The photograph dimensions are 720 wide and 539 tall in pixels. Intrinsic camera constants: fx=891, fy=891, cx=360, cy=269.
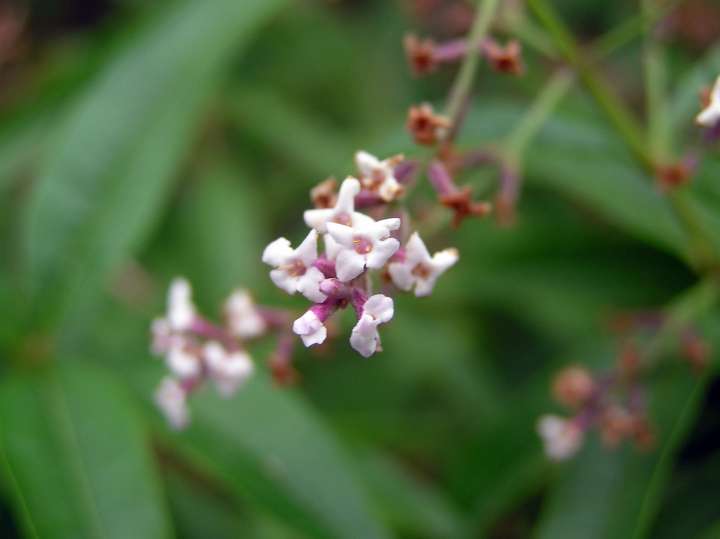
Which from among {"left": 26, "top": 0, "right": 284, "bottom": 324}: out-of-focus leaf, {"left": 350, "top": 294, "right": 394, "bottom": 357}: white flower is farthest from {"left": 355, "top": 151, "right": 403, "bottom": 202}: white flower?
{"left": 26, "top": 0, "right": 284, "bottom": 324}: out-of-focus leaf

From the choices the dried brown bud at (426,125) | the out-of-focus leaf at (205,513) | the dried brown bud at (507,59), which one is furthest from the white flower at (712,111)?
the out-of-focus leaf at (205,513)

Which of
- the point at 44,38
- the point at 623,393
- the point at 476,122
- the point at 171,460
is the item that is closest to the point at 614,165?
the point at 476,122

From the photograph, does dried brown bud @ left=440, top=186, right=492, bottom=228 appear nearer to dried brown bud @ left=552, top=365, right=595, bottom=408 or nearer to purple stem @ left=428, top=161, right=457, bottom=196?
purple stem @ left=428, top=161, right=457, bottom=196

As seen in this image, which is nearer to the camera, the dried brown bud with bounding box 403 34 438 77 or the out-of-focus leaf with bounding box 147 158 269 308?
the dried brown bud with bounding box 403 34 438 77

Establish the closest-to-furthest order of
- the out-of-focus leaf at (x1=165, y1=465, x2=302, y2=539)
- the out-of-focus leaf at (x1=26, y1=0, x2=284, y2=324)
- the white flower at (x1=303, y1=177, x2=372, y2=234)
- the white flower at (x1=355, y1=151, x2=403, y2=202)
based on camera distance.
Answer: the white flower at (x1=303, y1=177, x2=372, y2=234), the white flower at (x1=355, y1=151, x2=403, y2=202), the out-of-focus leaf at (x1=26, y1=0, x2=284, y2=324), the out-of-focus leaf at (x1=165, y1=465, x2=302, y2=539)

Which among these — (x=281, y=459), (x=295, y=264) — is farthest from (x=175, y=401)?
(x=295, y=264)

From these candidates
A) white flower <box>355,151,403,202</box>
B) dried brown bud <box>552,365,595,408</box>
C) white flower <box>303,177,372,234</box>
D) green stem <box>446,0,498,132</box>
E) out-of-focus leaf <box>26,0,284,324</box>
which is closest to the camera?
white flower <box>303,177,372,234</box>

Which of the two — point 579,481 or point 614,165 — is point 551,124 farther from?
point 579,481

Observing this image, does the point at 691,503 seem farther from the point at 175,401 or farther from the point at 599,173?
the point at 175,401
